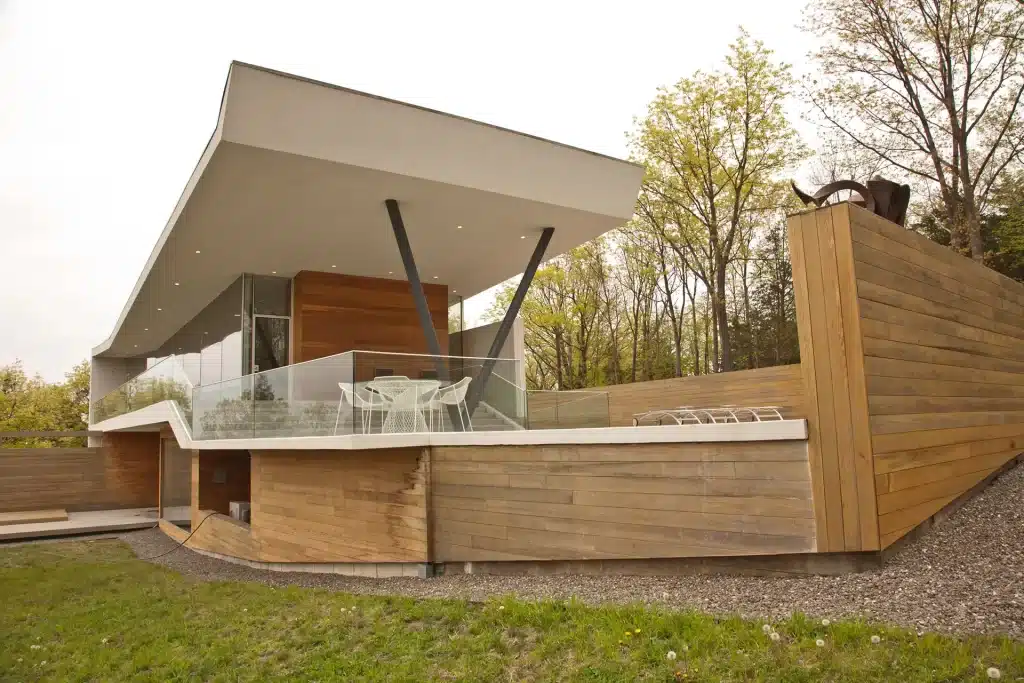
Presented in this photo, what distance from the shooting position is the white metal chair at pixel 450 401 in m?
8.54

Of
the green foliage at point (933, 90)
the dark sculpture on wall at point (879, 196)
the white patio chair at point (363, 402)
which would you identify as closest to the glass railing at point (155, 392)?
the white patio chair at point (363, 402)

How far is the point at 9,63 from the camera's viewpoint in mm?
25094

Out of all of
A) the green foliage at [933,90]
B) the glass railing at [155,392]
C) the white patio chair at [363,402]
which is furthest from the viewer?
the green foliage at [933,90]

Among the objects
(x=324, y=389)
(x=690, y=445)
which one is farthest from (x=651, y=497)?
(x=324, y=389)

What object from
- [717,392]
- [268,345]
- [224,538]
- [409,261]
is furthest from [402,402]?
[717,392]

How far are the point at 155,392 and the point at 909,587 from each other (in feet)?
52.7

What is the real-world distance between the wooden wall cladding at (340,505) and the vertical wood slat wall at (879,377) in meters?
4.63

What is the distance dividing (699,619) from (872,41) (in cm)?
1907

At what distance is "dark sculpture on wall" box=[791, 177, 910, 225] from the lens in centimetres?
Result: 640

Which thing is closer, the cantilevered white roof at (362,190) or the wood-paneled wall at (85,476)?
the cantilevered white roof at (362,190)

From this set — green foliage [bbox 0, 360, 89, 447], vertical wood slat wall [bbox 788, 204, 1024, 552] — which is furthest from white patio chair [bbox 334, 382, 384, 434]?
green foliage [bbox 0, 360, 89, 447]

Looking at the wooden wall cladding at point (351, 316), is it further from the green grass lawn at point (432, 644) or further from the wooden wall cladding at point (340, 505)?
the green grass lawn at point (432, 644)

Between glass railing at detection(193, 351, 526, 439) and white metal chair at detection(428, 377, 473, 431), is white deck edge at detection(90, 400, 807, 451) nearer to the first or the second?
glass railing at detection(193, 351, 526, 439)

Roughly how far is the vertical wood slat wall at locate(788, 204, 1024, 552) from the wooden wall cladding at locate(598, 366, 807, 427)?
499 cm
